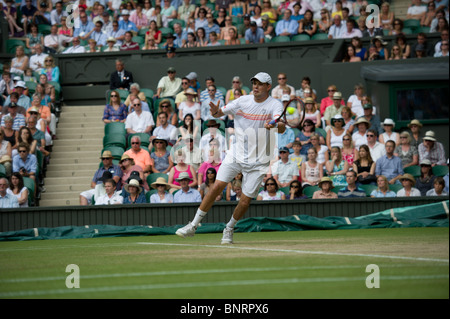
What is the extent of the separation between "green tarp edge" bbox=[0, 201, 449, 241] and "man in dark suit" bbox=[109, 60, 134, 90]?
7.23 metres

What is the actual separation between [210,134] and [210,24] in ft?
21.1

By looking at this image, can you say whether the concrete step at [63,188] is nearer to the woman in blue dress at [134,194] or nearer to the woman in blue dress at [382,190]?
the woman in blue dress at [134,194]

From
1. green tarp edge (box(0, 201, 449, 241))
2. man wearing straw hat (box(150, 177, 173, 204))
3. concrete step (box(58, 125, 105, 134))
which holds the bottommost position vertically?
green tarp edge (box(0, 201, 449, 241))

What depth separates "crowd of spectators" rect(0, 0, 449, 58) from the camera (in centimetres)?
1883

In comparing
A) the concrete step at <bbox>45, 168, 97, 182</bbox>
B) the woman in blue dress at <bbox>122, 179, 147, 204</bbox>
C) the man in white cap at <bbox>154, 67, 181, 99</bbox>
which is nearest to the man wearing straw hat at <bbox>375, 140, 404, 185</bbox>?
the woman in blue dress at <bbox>122, 179, 147, 204</bbox>

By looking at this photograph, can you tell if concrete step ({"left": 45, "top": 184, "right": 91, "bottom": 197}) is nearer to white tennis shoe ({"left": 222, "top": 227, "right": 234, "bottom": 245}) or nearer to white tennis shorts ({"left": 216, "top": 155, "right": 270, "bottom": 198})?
white tennis shorts ({"left": 216, "top": 155, "right": 270, "bottom": 198})

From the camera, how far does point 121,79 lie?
1936cm

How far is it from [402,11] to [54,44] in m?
10.2

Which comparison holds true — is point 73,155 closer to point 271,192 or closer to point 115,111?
point 115,111

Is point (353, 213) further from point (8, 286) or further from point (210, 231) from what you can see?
point (8, 286)

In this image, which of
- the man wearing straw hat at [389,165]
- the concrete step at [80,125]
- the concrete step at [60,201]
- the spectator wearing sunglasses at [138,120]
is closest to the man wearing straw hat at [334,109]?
the man wearing straw hat at [389,165]

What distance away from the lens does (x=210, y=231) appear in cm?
1249

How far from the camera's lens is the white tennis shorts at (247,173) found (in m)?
9.45

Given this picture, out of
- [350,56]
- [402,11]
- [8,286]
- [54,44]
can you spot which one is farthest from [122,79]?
[8,286]
